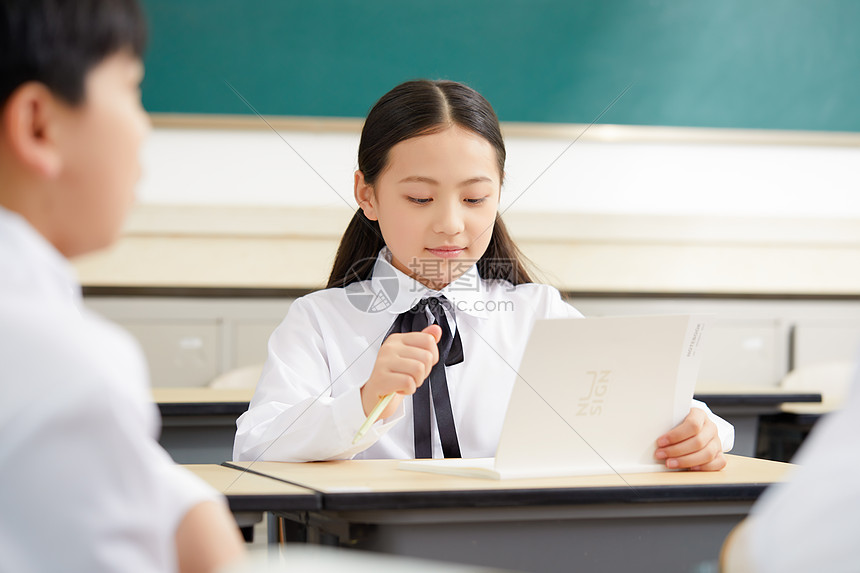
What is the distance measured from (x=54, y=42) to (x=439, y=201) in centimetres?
100

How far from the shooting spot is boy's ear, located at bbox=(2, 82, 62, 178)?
527 millimetres

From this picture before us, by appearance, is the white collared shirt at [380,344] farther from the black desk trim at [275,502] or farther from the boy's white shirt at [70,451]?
the boy's white shirt at [70,451]

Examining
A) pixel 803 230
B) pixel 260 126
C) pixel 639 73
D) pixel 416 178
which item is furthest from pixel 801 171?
pixel 416 178

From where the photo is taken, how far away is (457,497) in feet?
3.14

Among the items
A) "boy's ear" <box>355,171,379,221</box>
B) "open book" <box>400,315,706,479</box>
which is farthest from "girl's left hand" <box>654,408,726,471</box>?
"boy's ear" <box>355,171,379,221</box>

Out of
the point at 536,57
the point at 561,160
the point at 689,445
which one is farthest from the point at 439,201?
the point at 536,57

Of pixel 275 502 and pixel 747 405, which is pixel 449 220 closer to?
pixel 275 502

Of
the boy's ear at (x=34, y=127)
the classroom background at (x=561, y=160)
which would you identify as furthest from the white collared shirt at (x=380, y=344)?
the classroom background at (x=561, y=160)

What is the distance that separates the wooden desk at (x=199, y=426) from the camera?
1.92 meters

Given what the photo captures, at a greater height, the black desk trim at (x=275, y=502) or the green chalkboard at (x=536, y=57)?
the green chalkboard at (x=536, y=57)

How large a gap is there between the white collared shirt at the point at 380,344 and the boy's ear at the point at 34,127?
2.81 ft

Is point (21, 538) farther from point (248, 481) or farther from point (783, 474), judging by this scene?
point (783, 474)

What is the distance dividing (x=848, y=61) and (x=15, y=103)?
3.37 m

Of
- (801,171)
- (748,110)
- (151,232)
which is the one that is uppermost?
(748,110)
